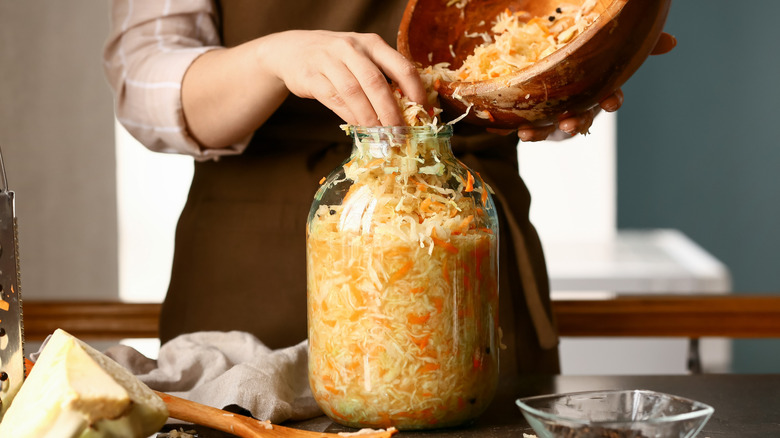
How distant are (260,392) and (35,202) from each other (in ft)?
6.68

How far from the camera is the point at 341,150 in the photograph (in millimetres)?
1090

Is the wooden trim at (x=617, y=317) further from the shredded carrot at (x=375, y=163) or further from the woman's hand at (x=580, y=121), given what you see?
the shredded carrot at (x=375, y=163)

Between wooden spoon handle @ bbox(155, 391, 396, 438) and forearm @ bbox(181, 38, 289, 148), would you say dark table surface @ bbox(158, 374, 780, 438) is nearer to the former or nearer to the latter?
wooden spoon handle @ bbox(155, 391, 396, 438)

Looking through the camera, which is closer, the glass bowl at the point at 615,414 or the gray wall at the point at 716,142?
the glass bowl at the point at 615,414

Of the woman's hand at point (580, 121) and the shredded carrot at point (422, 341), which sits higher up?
the woman's hand at point (580, 121)


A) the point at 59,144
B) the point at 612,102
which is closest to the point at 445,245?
the point at 612,102

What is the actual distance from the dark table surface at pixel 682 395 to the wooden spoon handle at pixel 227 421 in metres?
0.03

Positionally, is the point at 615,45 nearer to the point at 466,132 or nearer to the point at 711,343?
the point at 466,132

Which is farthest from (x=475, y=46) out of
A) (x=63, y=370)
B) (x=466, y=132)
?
(x=63, y=370)

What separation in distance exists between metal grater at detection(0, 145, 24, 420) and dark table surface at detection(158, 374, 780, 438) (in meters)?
0.15

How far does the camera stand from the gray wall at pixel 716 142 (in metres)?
3.79

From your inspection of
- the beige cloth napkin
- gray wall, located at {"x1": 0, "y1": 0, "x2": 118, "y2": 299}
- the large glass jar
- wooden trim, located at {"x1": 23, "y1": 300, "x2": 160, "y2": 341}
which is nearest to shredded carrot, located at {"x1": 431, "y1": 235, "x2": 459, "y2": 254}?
the large glass jar

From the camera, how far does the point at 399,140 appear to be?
0.73 meters

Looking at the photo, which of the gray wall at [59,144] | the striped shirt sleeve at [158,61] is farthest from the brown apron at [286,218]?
the gray wall at [59,144]
